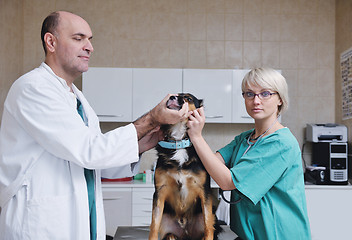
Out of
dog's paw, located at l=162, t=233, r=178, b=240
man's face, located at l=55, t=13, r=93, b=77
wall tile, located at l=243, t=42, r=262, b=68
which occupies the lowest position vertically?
dog's paw, located at l=162, t=233, r=178, b=240

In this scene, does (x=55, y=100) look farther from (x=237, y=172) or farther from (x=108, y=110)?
(x=108, y=110)

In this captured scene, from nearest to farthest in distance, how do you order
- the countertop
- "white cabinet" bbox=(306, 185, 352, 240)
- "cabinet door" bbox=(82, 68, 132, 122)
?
the countertop → "white cabinet" bbox=(306, 185, 352, 240) → "cabinet door" bbox=(82, 68, 132, 122)

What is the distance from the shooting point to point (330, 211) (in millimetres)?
3588

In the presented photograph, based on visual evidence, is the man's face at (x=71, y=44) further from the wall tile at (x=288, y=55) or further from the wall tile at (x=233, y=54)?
the wall tile at (x=288, y=55)

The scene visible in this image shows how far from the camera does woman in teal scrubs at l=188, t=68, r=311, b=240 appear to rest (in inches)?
54.4

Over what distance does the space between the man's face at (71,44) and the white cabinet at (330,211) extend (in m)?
2.88

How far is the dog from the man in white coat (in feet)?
0.34

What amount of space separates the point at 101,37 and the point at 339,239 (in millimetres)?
3410

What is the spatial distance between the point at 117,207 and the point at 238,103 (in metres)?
1.69

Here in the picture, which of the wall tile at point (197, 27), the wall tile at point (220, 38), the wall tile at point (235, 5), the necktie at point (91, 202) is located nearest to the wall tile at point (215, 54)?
the wall tile at point (220, 38)

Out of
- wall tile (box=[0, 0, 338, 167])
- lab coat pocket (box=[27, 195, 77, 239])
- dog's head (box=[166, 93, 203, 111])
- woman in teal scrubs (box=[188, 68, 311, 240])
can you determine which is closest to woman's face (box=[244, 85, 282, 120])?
woman in teal scrubs (box=[188, 68, 311, 240])

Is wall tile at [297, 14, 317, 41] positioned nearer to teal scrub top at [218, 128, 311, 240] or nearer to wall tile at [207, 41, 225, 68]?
wall tile at [207, 41, 225, 68]

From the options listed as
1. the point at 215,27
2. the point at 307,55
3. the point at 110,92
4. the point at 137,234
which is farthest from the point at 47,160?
the point at 307,55

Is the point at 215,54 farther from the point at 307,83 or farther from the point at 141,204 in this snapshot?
the point at 141,204
